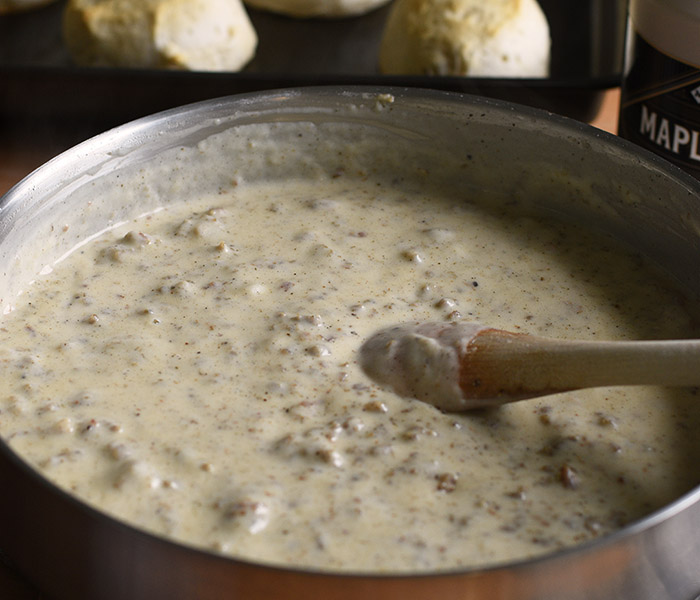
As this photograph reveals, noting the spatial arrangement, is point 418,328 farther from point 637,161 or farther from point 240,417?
point 637,161

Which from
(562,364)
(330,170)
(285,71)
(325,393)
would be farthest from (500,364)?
(285,71)

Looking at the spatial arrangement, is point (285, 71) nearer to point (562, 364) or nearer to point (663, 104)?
point (663, 104)

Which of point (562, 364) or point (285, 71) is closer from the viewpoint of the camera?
point (562, 364)

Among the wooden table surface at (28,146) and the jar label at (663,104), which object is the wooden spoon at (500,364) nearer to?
the jar label at (663,104)

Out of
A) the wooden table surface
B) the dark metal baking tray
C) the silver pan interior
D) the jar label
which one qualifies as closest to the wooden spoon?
the silver pan interior

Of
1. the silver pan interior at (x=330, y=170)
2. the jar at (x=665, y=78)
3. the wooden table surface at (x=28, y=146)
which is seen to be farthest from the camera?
the wooden table surface at (x=28, y=146)

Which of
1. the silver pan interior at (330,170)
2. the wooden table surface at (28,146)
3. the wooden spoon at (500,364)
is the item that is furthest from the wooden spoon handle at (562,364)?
the wooden table surface at (28,146)

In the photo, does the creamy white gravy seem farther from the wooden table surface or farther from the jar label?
the wooden table surface

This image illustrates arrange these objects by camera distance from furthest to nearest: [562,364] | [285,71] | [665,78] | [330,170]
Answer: [285,71] < [330,170] < [665,78] < [562,364]

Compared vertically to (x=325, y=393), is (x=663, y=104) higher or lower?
higher
